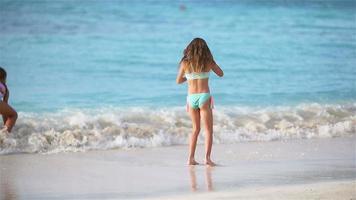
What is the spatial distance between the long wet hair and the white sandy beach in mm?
871

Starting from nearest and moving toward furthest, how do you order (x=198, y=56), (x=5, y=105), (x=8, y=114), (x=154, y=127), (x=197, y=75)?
(x=198, y=56)
(x=197, y=75)
(x=5, y=105)
(x=8, y=114)
(x=154, y=127)

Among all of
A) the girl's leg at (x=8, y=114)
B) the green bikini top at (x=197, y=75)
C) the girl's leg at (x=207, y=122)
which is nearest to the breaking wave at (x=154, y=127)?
the girl's leg at (x=8, y=114)

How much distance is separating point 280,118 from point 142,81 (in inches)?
174

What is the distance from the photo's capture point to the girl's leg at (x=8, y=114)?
901cm

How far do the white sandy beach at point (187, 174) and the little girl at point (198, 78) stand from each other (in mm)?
337

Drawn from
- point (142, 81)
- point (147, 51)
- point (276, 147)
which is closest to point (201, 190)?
point (276, 147)

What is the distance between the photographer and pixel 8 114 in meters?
9.16

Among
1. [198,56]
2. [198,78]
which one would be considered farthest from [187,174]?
[198,56]

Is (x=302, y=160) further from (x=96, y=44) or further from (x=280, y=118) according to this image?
(x=96, y=44)

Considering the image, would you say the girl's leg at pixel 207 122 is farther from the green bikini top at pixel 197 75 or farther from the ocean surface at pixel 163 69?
Result: the ocean surface at pixel 163 69

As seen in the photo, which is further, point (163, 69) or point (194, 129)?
point (163, 69)

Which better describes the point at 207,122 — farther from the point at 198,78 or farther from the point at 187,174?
the point at 187,174

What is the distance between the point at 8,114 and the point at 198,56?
7.80 ft

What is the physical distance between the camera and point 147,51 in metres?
18.8
